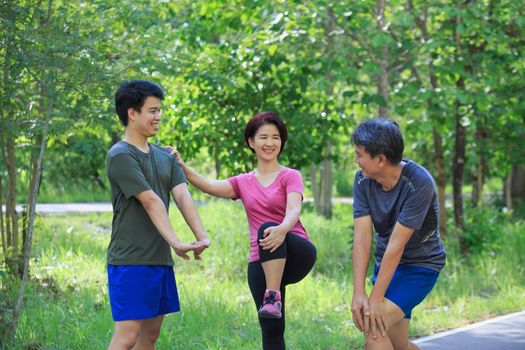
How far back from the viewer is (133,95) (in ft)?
14.5

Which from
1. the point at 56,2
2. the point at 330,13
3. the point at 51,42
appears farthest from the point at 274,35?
the point at 51,42

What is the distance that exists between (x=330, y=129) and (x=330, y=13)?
5.04 feet

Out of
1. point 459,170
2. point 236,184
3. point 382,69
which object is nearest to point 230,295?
point 236,184

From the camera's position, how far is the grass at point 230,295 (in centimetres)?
634

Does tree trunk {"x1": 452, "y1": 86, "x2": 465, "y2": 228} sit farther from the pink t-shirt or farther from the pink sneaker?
the pink sneaker

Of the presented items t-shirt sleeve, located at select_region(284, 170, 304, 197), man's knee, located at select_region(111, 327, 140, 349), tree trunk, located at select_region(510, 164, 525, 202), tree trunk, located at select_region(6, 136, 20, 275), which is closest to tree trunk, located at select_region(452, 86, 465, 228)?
tree trunk, located at select_region(6, 136, 20, 275)

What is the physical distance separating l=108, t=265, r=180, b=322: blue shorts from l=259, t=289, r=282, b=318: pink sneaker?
57cm

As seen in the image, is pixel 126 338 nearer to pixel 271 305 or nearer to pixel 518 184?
pixel 271 305

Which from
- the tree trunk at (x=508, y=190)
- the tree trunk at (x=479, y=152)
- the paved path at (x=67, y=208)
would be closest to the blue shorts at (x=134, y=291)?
the tree trunk at (x=479, y=152)

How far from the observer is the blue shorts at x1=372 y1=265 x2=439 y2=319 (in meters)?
4.32

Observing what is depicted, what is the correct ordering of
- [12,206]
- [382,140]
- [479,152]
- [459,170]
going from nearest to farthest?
[382,140], [12,206], [459,170], [479,152]

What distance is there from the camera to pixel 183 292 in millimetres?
8188

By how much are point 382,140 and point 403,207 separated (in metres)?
0.39

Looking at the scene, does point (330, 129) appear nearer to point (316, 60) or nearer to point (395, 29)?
point (316, 60)
